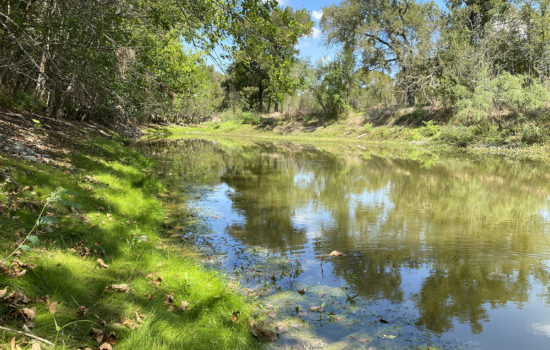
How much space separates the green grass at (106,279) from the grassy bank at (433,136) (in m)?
24.6

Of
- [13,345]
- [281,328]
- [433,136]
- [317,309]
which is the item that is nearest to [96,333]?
[13,345]

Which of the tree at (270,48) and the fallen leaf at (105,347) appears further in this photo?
the tree at (270,48)

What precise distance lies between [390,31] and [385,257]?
38975mm

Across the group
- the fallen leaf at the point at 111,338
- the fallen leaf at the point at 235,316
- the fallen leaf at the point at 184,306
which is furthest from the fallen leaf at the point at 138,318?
the fallen leaf at the point at 235,316

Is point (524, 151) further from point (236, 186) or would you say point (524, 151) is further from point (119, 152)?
point (119, 152)

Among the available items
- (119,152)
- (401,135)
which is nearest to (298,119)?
(401,135)

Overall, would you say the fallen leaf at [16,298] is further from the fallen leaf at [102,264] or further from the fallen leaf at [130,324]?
the fallen leaf at [102,264]

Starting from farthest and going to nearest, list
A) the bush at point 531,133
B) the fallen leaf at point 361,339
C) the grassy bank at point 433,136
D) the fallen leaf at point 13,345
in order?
the grassy bank at point 433,136 → the bush at point 531,133 → the fallen leaf at point 361,339 → the fallen leaf at point 13,345

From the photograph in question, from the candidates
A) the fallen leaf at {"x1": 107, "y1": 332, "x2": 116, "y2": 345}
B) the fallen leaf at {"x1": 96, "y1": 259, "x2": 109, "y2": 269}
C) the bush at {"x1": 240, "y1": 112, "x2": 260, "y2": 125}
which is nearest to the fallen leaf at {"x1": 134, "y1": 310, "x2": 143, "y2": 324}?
the fallen leaf at {"x1": 107, "y1": 332, "x2": 116, "y2": 345}

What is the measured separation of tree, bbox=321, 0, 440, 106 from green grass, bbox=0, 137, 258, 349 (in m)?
34.2

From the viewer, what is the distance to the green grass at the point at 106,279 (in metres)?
3.12

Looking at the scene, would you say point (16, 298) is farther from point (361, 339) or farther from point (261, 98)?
point (261, 98)

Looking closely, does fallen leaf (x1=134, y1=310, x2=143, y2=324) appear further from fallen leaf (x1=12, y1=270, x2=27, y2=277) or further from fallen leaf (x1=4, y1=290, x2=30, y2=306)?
fallen leaf (x1=12, y1=270, x2=27, y2=277)

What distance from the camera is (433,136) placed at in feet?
109
